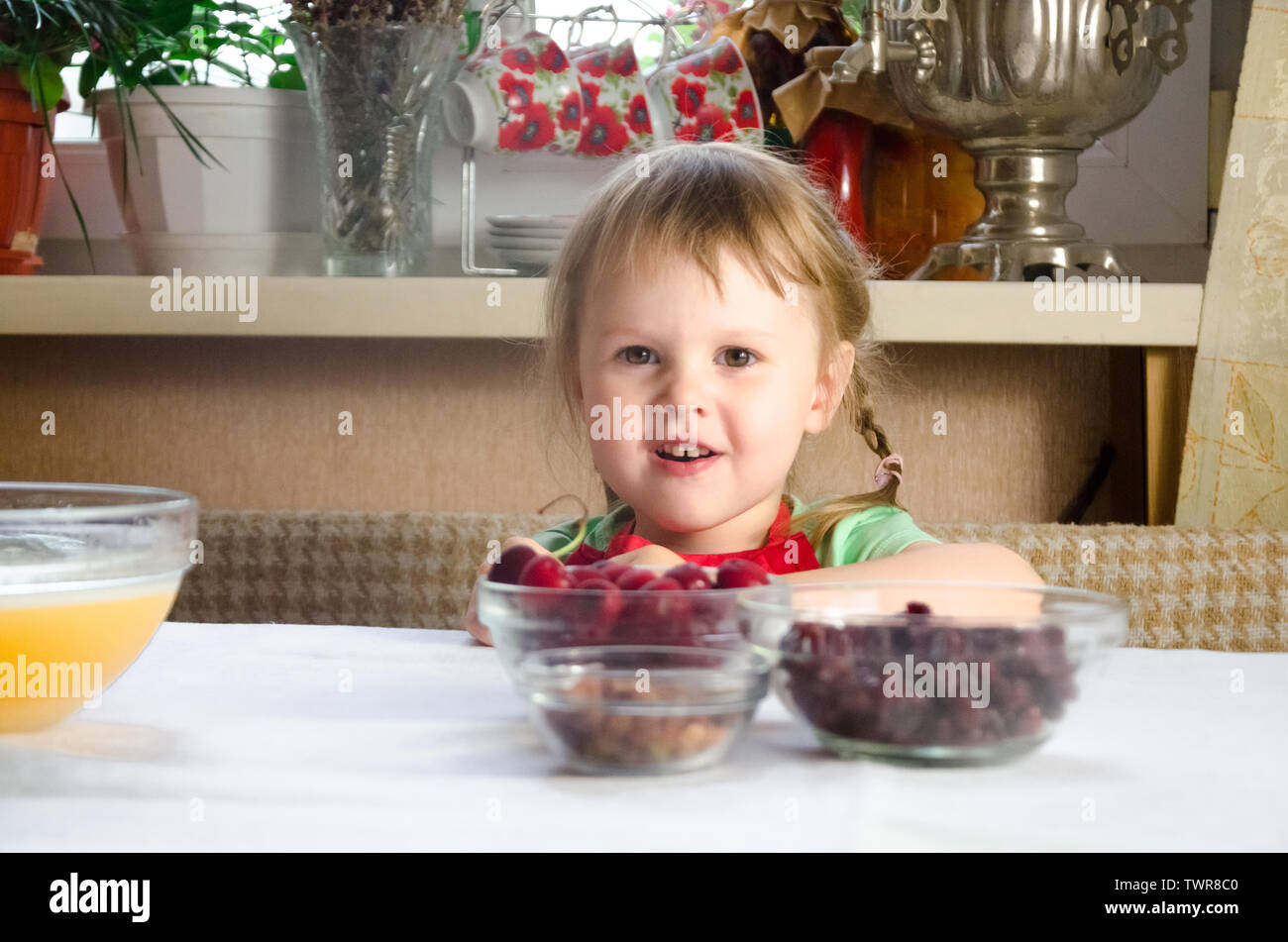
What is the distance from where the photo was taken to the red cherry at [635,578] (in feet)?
1.79

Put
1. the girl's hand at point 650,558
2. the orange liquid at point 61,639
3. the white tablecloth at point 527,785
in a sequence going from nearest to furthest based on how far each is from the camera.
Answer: the white tablecloth at point 527,785 < the orange liquid at point 61,639 < the girl's hand at point 650,558

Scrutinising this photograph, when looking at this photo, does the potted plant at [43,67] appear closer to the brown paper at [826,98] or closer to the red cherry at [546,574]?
the brown paper at [826,98]

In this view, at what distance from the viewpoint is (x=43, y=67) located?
1.54 m

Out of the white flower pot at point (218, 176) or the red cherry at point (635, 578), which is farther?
the white flower pot at point (218, 176)

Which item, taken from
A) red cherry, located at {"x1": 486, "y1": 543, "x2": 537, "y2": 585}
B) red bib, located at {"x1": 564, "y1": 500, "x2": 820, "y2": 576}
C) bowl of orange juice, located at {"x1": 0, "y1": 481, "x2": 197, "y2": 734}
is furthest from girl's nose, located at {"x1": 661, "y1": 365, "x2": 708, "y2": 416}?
bowl of orange juice, located at {"x1": 0, "y1": 481, "x2": 197, "y2": 734}

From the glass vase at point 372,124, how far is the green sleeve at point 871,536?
73 centimetres

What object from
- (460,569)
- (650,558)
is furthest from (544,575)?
(460,569)

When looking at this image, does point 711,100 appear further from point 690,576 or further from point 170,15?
point 690,576

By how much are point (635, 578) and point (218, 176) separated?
128cm

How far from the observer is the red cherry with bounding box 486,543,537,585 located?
60 centimetres

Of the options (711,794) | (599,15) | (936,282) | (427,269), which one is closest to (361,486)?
(427,269)

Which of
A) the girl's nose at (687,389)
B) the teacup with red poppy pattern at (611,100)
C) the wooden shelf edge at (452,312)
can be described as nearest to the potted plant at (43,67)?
the wooden shelf edge at (452,312)

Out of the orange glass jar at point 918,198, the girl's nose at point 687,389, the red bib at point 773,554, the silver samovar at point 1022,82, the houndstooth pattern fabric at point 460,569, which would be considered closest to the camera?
the girl's nose at point 687,389

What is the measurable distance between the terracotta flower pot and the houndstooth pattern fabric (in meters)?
0.45
